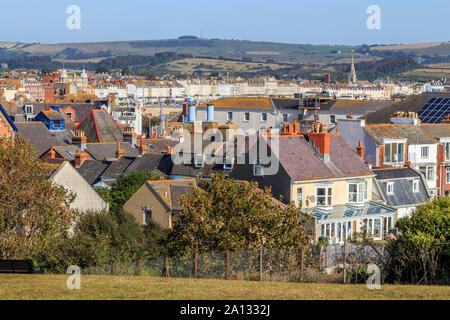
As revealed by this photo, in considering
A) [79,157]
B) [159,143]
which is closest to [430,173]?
[159,143]

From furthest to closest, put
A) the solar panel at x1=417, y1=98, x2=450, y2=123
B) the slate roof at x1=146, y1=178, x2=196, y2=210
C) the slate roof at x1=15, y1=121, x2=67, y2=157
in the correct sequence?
the solar panel at x1=417, y1=98, x2=450, y2=123
the slate roof at x1=15, y1=121, x2=67, y2=157
the slate roof at x1=146, y1=178, x2=196, y2=210

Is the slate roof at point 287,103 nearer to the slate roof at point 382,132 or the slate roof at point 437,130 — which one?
the slate roof at point 437,130

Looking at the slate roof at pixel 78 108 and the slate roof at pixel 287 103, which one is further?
the slate roof at pixel 78 108

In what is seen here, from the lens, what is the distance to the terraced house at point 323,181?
149ft

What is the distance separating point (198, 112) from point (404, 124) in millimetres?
42347

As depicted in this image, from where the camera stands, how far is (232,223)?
31453mm

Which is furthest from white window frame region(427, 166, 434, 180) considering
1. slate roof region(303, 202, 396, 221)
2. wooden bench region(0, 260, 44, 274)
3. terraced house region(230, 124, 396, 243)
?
wooden bench region(0, 260, 44, 274)

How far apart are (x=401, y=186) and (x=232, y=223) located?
24181 mm

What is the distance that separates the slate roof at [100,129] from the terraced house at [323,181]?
121 ft

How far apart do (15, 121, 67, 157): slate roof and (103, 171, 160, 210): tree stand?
22015 mm

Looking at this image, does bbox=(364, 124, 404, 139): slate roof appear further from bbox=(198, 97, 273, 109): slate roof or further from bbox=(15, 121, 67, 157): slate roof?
bbox=(198, 97, 273, 109): slate roof

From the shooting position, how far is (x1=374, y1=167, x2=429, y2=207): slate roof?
170 feet

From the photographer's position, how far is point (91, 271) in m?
29.6

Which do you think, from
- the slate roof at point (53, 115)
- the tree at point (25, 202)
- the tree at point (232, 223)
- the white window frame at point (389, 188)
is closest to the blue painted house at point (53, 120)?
the slate roof at point (53, 115)
